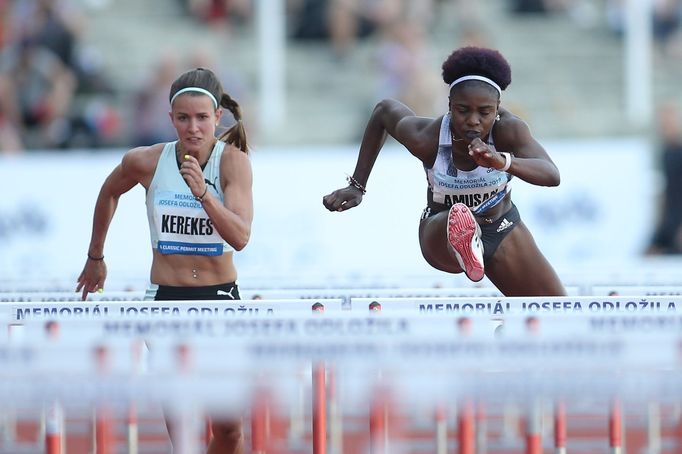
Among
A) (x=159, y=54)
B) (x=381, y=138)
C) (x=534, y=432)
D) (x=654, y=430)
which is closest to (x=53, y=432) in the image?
(x=534, y=432)

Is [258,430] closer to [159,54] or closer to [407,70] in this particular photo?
[407,70]

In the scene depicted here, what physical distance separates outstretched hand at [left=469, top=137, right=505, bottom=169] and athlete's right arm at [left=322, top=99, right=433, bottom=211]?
0.83m

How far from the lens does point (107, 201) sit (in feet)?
22.3

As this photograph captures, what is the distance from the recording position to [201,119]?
6414 mm

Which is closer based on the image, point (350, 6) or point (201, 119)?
point (201, 119)

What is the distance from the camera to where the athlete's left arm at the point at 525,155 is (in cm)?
633

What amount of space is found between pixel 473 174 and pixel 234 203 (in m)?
1.29

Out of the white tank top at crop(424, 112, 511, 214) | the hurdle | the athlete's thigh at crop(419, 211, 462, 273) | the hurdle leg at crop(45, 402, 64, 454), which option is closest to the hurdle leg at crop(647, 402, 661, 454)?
the athlete's thigh at crop(419, 211, 462, 273)

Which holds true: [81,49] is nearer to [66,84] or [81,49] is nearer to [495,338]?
[66,84]

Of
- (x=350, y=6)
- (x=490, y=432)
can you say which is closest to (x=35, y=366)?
(x=490, y=432)

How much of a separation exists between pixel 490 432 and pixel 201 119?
439cm

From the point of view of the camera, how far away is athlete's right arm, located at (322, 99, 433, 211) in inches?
277

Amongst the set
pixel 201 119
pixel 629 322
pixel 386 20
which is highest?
pixel 386 20

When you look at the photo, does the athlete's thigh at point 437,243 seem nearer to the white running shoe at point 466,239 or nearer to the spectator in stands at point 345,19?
the white running shoe at point 466,239
